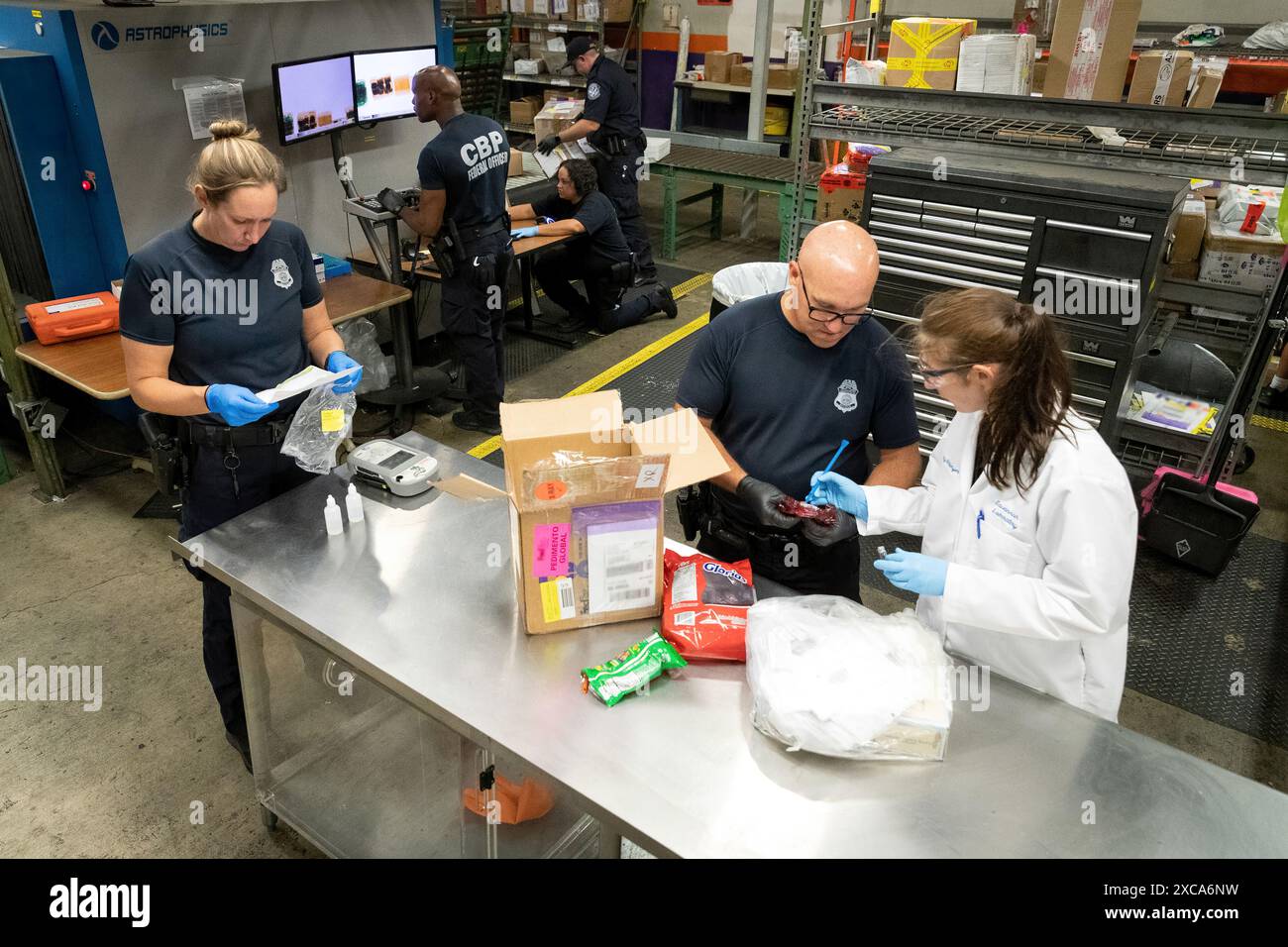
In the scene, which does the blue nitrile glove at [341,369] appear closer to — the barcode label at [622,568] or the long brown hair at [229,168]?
the long brown hair at [229,168]

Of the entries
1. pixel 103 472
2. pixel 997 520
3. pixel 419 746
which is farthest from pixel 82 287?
pixel 997 520

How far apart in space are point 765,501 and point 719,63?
7.54 m

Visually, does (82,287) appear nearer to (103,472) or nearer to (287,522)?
(103,472)

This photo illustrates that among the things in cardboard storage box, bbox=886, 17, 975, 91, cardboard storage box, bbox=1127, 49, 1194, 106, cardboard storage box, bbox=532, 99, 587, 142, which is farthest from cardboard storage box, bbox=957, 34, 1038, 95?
cardboard storage box, bbox=532, 99, 587, 142

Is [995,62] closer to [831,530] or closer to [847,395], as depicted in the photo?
[847,395]

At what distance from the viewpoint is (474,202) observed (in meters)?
4.43

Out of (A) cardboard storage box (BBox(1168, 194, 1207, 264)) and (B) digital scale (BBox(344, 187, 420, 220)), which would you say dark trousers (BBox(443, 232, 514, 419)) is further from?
(A) cardboard storage box (BBox(1168, 194, 1207, 264))

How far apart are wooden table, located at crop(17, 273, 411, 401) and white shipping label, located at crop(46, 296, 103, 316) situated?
0.13 m

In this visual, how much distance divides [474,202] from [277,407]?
2.27 metres

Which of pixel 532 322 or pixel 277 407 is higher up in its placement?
pixel 277 407

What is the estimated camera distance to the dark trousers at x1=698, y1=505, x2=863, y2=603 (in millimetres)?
2416

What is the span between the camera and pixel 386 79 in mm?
4859

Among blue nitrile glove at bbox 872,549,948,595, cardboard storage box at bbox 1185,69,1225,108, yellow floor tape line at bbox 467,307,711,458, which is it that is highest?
cardboard storage box at bbox 1185,69,1225,108
